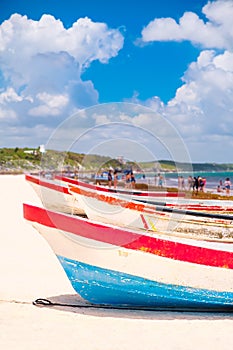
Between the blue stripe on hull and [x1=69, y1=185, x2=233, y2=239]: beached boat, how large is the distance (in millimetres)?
2045

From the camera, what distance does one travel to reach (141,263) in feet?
16.6

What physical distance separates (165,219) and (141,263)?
3.18 m

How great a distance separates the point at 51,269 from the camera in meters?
7.39

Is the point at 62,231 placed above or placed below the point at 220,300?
above

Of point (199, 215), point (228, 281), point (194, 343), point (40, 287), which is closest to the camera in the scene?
point (194, 343)

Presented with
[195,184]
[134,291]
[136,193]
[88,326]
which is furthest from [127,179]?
[88,326]

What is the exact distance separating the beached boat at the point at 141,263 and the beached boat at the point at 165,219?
6.68ft

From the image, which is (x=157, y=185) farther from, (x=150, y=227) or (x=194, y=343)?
(x=194, y=343)

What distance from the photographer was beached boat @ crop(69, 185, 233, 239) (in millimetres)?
7858

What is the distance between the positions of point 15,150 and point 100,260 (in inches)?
3457

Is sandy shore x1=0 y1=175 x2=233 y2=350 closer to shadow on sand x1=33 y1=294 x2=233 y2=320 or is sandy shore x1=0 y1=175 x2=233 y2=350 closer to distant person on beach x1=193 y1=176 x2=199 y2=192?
shadow on sand x1=33 y1=294 x2=233 y2=320

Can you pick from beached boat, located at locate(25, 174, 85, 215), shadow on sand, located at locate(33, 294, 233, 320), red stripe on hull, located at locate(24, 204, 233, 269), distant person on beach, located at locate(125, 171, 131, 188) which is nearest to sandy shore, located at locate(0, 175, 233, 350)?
shadow on sand, located at locate(33, 294, 233, 320)

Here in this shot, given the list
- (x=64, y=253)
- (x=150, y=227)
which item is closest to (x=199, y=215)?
(x=150, y=227)

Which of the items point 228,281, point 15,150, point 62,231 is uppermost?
point 15,150
